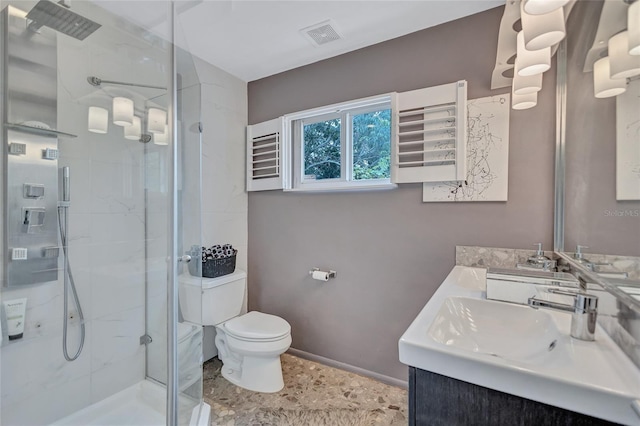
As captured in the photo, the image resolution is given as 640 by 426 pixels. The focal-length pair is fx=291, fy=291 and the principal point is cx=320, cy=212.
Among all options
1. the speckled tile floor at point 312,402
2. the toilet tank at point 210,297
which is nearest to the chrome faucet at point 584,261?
the speckled tile floor at point 312,402

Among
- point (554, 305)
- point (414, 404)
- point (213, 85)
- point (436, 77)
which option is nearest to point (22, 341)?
point (414, 404)

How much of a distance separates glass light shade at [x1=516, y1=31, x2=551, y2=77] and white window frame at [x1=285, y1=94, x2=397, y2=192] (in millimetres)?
782

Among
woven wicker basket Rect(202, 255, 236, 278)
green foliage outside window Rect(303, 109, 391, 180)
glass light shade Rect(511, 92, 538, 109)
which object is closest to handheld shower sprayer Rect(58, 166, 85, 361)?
woven wicker basket Rect(202, 255, 236, 278)

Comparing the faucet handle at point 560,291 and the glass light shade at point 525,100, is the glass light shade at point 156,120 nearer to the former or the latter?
the glass light shade at point 525,100

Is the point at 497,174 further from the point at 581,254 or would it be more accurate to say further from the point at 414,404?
the point at 414,404

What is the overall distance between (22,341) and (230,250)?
43.6 inches

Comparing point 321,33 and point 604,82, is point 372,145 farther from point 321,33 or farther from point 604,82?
point 604,82

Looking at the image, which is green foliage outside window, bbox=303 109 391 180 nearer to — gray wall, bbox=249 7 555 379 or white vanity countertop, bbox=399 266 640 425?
gray wall, bbox=249 7 555 379

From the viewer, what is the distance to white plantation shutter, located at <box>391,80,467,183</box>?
1.62 metres

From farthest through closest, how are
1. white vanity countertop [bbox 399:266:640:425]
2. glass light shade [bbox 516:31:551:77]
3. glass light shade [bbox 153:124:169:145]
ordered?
glass light shade [bbox 153:124:169:145], glass light shade [bbox 516:31:551:77], white vanity countertop [bbox 399:266:640:425]

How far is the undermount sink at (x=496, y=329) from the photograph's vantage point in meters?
0.87

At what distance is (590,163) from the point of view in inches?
42.5

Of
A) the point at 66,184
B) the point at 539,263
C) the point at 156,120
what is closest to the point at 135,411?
the point at 66,184

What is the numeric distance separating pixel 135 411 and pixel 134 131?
159 centimetres
